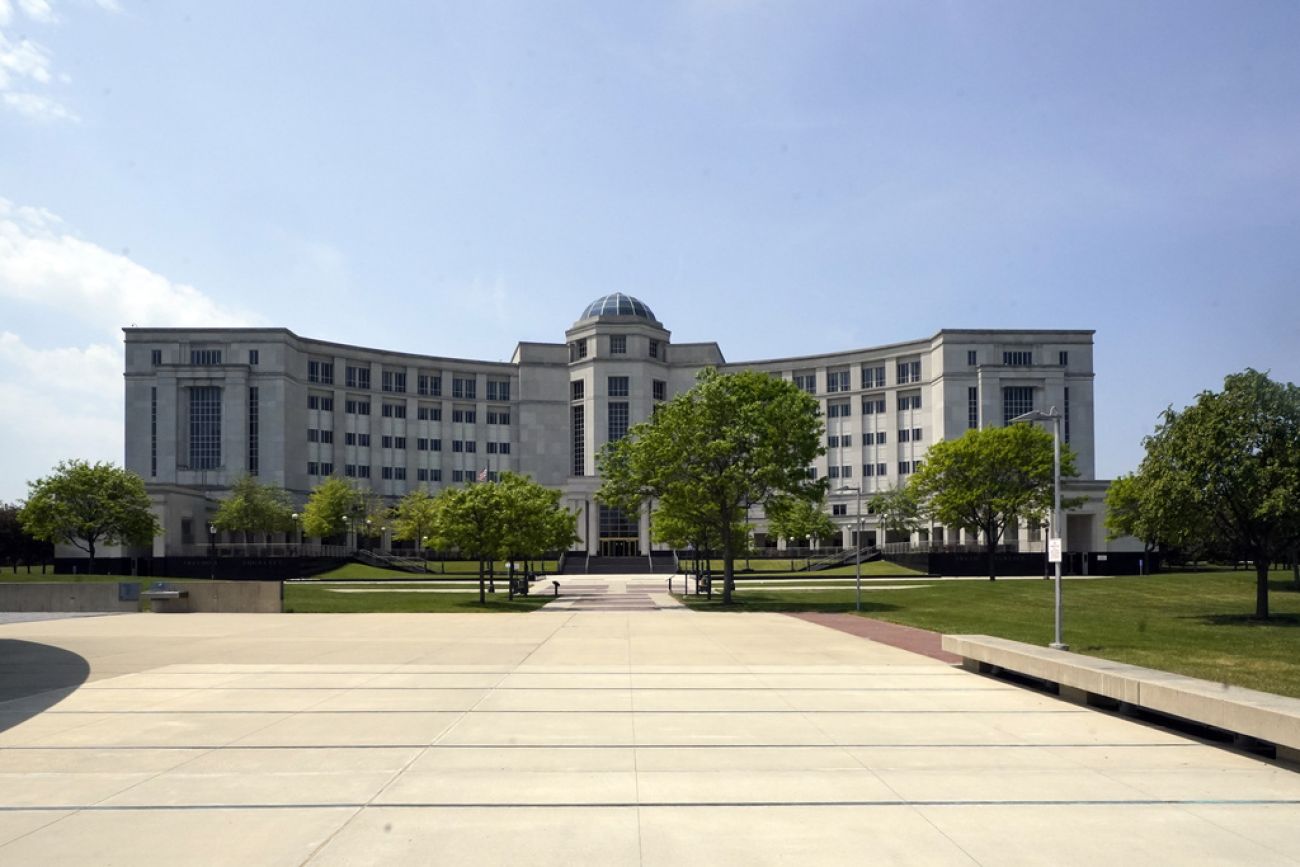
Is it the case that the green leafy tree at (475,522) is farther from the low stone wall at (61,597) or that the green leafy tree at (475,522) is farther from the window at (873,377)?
the window at (873,377)

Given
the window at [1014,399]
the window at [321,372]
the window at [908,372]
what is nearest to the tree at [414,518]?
the window at [321,372]

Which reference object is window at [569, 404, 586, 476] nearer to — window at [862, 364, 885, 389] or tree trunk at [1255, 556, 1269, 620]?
window at [862, 364, 885, 389]

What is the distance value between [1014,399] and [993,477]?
32419mm

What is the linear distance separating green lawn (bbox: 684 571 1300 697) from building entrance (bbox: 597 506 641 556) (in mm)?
50680

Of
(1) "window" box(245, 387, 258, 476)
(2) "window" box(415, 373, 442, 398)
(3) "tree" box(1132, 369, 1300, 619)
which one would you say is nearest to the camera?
(3) "tree" box(1132, 369, 1300, 619)

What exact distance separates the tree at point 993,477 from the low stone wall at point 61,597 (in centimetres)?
5432

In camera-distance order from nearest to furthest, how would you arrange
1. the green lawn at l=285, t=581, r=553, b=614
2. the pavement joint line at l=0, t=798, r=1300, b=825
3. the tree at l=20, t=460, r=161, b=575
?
the pavement joint line at l=0, t=798, r=1300, b=825 < the green lawn at l=285, t=581, r=553, b=614 < the tree at l=20, t=460, r=161, b=575

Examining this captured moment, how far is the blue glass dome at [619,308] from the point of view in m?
111

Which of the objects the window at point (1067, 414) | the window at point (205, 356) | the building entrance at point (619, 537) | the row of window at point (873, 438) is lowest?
the building entrance at point (619, 537)

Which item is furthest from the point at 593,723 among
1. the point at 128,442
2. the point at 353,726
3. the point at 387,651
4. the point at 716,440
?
the point at 128,442

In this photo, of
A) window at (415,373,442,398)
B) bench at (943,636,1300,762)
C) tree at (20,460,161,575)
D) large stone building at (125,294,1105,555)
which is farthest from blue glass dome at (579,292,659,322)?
bench at (943,636,1300,762)

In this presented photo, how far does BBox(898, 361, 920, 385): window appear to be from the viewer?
354 feet

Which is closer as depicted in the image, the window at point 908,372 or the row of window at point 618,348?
the window at point 908,372

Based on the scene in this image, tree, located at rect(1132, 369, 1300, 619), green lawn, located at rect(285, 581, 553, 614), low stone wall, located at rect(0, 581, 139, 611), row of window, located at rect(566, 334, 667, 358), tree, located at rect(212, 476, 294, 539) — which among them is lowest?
green lawn, located at rect(285, 581, 553, 614)
